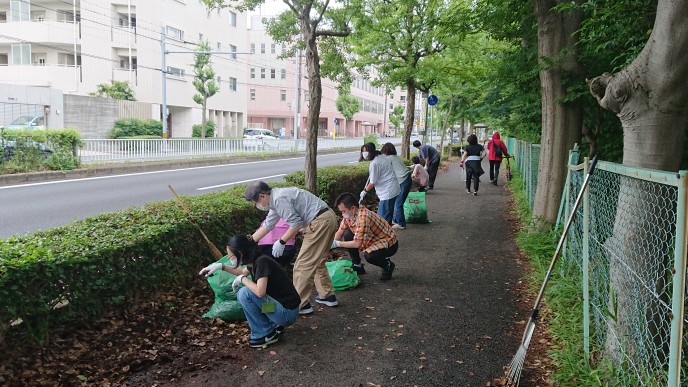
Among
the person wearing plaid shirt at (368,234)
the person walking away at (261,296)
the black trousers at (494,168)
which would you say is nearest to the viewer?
the person walking away at (261,296)

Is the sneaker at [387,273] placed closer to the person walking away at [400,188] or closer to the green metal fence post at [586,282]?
the green metal fence post at [586,282]

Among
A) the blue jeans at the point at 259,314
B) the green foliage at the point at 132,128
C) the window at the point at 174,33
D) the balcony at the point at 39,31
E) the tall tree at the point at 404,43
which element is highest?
the window at the point at 174,33

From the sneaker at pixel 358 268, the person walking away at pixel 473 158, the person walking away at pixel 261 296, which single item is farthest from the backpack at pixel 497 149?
the person walking away at pixel 261 296

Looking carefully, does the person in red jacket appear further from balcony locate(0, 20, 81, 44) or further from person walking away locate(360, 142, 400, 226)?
balcony locate(0, 20, 81, 44)

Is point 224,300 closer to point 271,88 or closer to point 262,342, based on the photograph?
point 262,342

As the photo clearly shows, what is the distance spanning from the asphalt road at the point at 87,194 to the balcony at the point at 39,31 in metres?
23.5

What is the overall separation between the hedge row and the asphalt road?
12.3ft

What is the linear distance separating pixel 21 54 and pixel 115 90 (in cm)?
680

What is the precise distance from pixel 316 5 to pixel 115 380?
7543 mm

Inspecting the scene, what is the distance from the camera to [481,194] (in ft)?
50.4

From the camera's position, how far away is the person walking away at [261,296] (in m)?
4.26

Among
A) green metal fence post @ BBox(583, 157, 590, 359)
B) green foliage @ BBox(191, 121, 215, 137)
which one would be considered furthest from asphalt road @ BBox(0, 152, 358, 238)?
green foliage @ BBox(191, 121, 215, 137)

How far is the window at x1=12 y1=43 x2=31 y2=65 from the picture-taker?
119 feet

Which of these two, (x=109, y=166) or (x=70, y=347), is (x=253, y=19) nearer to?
(x=109, y=166)
